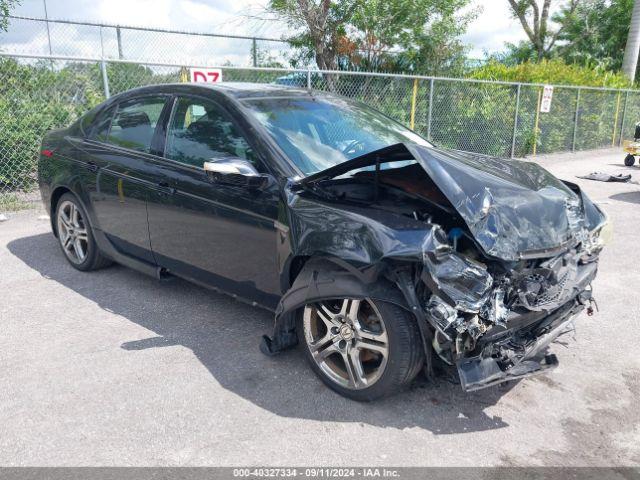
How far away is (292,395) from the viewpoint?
10.9 ft

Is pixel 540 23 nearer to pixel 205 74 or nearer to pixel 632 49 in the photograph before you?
pixel 632 49

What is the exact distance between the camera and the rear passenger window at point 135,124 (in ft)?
14.7

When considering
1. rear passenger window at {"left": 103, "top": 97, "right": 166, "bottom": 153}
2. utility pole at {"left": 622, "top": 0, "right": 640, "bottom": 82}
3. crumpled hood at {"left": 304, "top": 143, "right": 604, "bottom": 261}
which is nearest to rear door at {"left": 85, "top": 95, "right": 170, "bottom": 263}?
rear passenger window at {"left": 103, "top": 97, "right": 166, "bottom": 153}

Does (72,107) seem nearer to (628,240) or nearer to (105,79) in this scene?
(105,79)

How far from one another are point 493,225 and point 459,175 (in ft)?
1.26

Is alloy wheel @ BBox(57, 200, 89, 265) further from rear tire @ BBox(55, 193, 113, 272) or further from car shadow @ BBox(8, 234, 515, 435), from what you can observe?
car shadow @ BBox(8, 234, 515, 435)

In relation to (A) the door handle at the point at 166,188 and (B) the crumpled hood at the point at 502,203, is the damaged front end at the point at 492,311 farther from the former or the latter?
(A) the door handle at the point at 166,188

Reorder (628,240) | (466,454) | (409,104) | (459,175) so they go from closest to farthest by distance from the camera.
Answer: (466,454), (459,175), (628,240), (409,104)

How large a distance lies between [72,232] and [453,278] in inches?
157

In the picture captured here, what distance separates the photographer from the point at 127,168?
14.8 ft

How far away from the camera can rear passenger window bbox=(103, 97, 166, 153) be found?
14.7 feet

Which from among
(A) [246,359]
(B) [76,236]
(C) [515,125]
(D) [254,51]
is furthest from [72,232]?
(C) [515,125]

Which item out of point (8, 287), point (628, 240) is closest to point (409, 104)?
point (628, 240)

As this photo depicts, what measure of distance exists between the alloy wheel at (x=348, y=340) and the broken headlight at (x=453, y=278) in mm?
408
